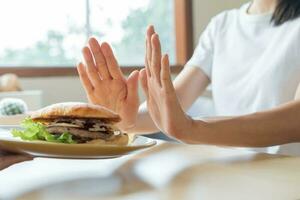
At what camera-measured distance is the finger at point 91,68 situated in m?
1.03

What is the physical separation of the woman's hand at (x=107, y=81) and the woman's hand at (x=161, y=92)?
5.9 inches

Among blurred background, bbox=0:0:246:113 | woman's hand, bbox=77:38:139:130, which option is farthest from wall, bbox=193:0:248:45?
woman's hand, bbox=77:38:139:130

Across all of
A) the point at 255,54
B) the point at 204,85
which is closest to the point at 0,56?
the point at 204,85

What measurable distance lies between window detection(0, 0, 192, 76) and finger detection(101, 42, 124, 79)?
183 centimetres

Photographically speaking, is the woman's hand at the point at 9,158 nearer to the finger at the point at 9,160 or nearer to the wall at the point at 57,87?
the finger at the point at 9,160

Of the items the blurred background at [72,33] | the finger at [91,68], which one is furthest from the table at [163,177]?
the blurred background at [72,33]

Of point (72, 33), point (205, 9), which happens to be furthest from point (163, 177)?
point (205, 9)

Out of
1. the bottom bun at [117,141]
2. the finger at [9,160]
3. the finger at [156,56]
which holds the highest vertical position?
the finger at [156,56]

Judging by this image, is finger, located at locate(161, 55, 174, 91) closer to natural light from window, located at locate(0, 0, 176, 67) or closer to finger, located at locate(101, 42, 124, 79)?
finger, located at locate(101, 42, 124, 79)

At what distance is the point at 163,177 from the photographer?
0.71 meters

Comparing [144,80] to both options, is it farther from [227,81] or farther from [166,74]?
[227,81]

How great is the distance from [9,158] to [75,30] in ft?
7.94

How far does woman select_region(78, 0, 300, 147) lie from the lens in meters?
0.88

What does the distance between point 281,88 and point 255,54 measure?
156mm
